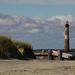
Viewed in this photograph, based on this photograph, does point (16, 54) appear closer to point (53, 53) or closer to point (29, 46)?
point (29, 46)

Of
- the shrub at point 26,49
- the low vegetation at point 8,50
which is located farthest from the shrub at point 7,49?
the shrub at point 26,49

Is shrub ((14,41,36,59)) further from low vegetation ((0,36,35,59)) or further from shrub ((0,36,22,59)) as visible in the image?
shrub ((0,36,22,59))

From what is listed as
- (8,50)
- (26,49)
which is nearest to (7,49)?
(8,50)

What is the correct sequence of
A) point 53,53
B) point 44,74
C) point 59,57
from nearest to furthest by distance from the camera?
point 44,74 < point 59,57 < point 53,53

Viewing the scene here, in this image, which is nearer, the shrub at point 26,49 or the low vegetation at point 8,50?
the low vegetation at point 8,50

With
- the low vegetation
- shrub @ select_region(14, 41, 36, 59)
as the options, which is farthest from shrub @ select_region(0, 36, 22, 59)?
shrub @ select_region(14, 41, 36, 59)

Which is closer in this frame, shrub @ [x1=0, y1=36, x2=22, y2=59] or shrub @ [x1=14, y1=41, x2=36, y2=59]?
shrub @ [x1=0, y1=36, x2=22, y2=59]

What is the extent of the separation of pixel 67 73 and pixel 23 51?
37.4 ft

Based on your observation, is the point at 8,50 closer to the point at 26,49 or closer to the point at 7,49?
the point at 7,49

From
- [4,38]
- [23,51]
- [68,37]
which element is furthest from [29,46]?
[68,37]

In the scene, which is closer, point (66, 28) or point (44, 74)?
point (44, 74)

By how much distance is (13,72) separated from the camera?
13.4m

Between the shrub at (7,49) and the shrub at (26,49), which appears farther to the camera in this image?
the shrub at (26,49)

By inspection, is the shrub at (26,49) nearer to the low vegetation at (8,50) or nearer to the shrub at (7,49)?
the low vegetation at (8,50)
